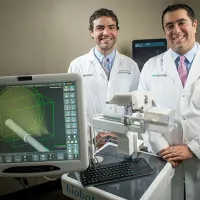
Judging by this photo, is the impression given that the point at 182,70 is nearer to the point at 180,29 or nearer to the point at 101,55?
the point at 180,29

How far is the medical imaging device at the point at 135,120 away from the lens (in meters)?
0.93

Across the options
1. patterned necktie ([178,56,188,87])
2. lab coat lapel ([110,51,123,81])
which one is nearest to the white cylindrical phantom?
patterned necktie ([178,56,188,87])

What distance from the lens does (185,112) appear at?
135 centimetres

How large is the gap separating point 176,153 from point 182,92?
0.40m

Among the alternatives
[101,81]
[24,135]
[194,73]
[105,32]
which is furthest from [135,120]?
[105,32]

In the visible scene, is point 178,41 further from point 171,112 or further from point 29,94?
point 29,94

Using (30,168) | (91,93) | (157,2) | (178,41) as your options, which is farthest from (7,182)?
(157,2)

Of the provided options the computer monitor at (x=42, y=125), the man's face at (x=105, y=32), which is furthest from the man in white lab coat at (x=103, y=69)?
Answer: the computer monitor at (x=42, y=125)

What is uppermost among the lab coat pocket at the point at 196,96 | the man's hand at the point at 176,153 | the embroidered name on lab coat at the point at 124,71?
the embroidered name on lab coat at the point at 124,71

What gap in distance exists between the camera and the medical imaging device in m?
0.93

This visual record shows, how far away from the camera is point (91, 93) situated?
6.15 feet

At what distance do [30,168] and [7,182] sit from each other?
1.44 meters

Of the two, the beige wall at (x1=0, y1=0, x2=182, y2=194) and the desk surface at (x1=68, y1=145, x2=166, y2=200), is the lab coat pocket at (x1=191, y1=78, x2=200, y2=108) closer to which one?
the desk surface at (x1=68, y1=145, x2=166, y2=200)

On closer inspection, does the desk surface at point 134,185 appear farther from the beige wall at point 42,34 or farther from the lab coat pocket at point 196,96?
the beige wall at point 42,34
